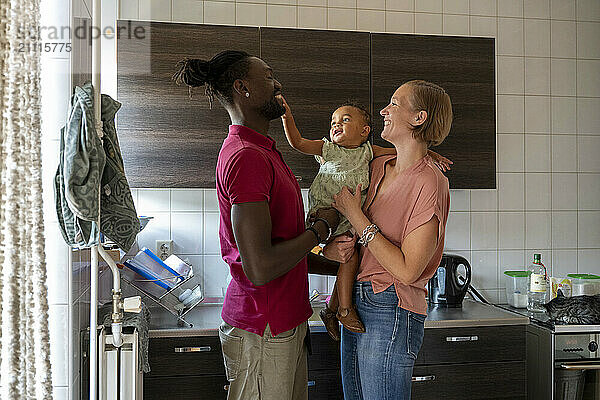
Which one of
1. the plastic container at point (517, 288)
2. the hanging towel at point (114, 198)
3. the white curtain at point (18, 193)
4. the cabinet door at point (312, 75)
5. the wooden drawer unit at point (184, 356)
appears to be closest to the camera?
the white curtain at point (18, 193)

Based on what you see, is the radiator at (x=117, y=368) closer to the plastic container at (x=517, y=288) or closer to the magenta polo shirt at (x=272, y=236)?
the magenta polo shirt at (x=272, y=236)

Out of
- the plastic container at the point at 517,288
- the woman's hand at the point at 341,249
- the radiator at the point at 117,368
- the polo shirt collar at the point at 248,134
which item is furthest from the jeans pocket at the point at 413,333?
the plastic container at the point at 517,288

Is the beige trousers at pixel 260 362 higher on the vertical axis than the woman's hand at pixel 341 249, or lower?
lower

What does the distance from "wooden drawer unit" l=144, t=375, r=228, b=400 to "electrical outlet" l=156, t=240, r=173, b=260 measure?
72cm

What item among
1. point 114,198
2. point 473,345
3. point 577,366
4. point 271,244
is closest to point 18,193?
point 114,198

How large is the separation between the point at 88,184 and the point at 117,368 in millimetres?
602

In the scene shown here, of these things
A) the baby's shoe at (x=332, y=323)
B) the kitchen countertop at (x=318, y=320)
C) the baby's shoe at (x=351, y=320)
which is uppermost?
the baby's shoe at (x=351, y=320)

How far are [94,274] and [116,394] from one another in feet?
1.26

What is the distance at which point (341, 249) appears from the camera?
190 cm

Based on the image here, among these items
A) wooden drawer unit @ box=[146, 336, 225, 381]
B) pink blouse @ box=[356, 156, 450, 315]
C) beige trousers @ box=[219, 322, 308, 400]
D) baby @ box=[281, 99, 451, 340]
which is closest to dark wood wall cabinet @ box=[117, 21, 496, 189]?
wooden drawer unit @ box=[146, 336, 225, 381]

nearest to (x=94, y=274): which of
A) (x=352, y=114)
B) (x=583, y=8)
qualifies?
(x=352, y=114)

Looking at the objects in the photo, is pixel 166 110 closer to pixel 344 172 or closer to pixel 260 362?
pixel 344 172

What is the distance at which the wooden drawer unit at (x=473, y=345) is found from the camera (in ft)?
8.97

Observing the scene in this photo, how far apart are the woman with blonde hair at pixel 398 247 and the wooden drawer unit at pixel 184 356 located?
0.82m
